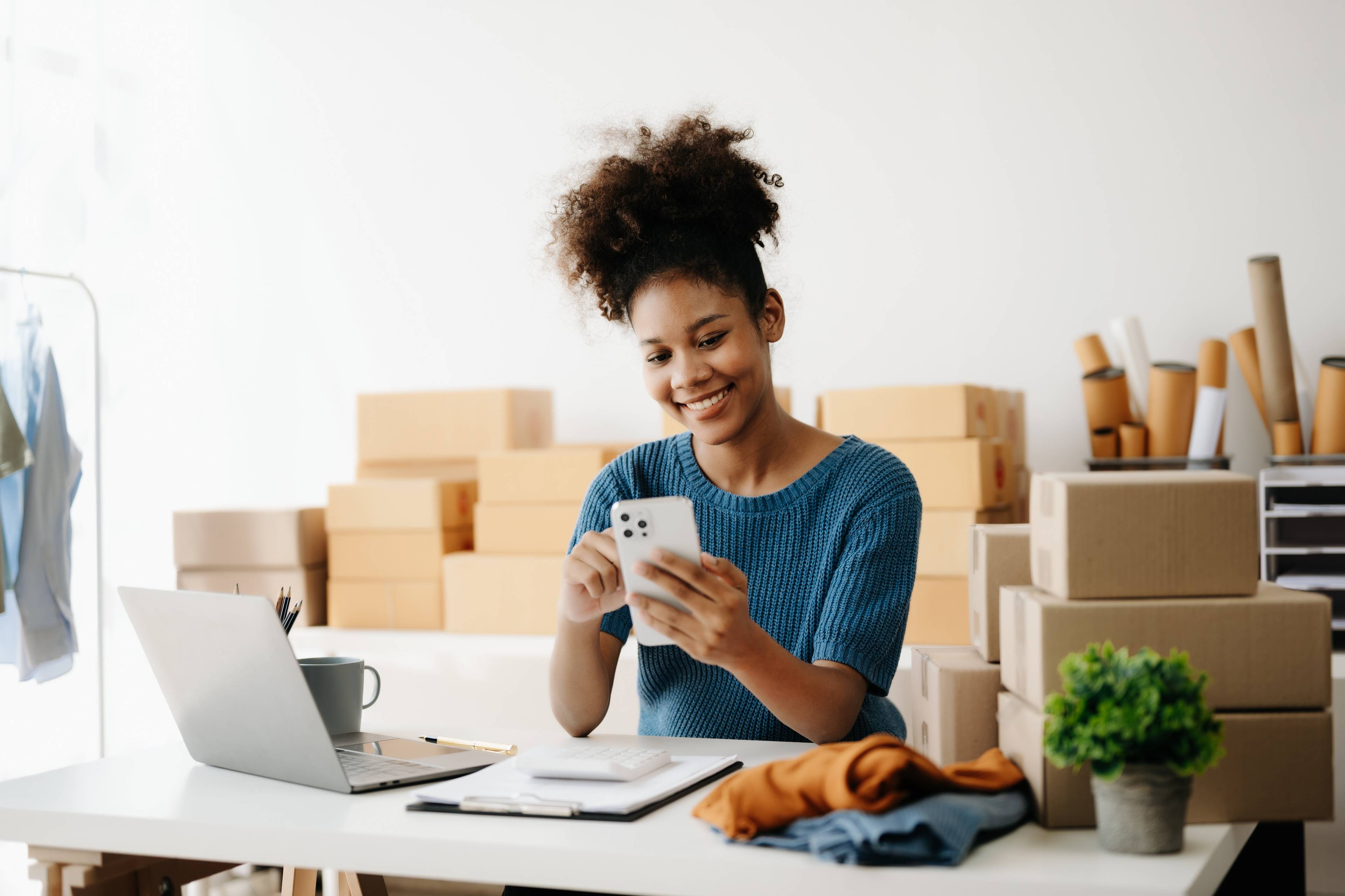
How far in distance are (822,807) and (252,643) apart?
19.2 inches

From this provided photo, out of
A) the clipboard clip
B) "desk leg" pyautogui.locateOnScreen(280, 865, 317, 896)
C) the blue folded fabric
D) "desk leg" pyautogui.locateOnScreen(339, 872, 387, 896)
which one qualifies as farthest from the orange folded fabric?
"desk leg" pyautogui.locateOnScreen(280, 865, 317, 896)

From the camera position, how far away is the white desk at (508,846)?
29.0 inches

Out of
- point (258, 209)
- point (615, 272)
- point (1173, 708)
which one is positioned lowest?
point (1173, 708)

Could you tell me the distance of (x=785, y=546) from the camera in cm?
134

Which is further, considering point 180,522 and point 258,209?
point 258,209

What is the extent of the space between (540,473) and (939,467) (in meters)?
0.88

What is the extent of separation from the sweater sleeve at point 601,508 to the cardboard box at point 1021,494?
52.6 inches

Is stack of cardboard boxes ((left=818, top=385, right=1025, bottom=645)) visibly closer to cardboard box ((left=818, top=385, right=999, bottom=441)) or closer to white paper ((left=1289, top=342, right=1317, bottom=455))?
cardboard box ((left=818, top=385, right=999, bottom=441))

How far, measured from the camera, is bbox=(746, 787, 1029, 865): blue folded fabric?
0.75 m

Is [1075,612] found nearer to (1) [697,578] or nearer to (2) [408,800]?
(1) [697,578]

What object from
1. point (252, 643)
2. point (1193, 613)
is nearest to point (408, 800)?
point (252, 643)

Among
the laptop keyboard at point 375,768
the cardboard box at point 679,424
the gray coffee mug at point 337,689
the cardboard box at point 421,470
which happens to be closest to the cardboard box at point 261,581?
the cardboard box at point 421,470

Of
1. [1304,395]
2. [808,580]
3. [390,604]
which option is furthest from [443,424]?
[1304,395]

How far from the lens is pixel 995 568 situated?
3.61 ft
